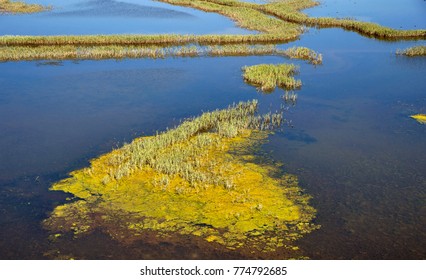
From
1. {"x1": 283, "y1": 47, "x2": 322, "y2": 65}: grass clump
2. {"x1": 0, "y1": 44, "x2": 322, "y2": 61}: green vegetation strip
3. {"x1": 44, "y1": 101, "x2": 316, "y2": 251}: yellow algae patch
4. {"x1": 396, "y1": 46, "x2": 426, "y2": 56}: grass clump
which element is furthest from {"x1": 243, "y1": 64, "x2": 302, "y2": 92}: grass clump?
{"x1": 396, "y1": 46, "x2": 426, "y2": 56}: grass clump

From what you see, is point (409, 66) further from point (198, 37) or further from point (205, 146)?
point (205, 146)

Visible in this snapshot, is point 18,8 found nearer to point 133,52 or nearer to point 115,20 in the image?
point 115,20

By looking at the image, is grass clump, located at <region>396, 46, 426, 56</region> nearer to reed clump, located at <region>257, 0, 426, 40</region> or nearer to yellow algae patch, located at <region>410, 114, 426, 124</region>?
reed clump, located at <region>257, 0, 426, 40</region>

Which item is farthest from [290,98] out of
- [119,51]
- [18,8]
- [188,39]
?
[18,8]

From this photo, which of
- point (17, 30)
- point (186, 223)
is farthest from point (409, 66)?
point (17, 30)

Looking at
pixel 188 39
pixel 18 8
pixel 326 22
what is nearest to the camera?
pixel 188 39

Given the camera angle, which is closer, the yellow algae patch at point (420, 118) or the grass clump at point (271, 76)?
the yellow algae patch at point (420, 118)

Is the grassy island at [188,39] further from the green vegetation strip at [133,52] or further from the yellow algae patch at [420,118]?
the yellow algae patch at [420,118]

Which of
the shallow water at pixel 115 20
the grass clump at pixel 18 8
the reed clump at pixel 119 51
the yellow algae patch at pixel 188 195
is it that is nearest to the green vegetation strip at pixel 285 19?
the shallow water at pixel 115 20

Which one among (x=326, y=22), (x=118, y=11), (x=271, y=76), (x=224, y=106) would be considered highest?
(x=118, y=11)
